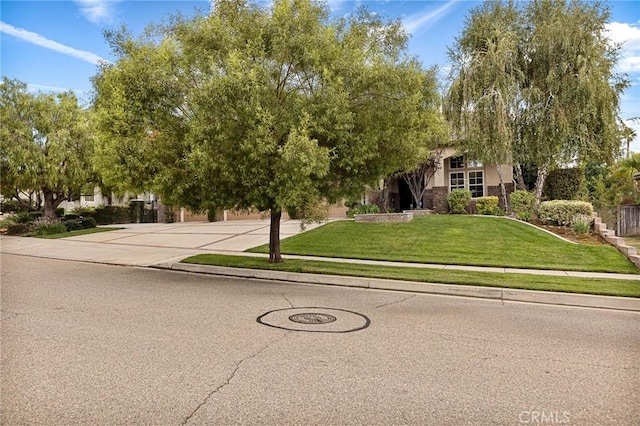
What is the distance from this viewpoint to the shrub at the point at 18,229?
25.3m

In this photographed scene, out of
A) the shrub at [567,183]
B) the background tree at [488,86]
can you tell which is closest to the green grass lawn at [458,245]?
the background tree at [488,86]

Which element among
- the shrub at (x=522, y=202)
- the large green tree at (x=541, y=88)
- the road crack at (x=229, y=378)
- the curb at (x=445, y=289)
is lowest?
the curb at (x=445, y=289)

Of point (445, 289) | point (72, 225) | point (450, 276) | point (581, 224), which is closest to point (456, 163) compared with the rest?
point (581, 224)

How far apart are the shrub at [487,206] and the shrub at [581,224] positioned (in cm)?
512

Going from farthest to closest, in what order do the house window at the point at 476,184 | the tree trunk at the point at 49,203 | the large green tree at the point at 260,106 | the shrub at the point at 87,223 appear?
the shrub at the point at 87,223, the house window at the point at 476,184, the tree trunk at the point at 49,203, the large green tree at the point at 260,106

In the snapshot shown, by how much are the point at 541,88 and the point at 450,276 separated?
13.3m


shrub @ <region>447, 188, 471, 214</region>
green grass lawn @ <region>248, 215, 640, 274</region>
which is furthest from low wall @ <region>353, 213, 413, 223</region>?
shrub @ <region>447, 188, 471, 214</region>

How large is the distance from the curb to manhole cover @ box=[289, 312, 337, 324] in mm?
3203

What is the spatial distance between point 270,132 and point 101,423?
22.9ft

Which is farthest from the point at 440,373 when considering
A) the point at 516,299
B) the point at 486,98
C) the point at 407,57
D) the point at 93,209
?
the point at 93,209

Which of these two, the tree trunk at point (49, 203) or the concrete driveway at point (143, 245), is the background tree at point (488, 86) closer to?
the concrete driveway at point (143, 245)

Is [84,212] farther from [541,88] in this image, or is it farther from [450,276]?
[541,88]

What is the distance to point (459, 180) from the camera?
1035 inches

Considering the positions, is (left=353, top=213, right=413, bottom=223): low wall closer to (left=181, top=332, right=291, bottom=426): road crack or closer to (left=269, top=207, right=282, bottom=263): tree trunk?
(left=269, top=207, right=282, bottom=263): tree trunk
